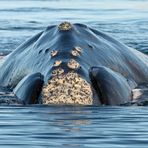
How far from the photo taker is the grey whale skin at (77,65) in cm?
1332

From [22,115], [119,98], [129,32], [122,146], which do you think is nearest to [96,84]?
[119,98]

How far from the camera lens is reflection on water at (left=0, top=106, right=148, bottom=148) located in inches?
410

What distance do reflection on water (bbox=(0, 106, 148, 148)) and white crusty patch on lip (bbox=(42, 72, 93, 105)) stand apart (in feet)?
0.49

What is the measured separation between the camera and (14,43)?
25.1 m

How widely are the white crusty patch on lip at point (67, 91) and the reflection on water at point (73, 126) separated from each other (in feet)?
0.49

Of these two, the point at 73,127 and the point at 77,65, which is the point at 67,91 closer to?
the point at 77,65

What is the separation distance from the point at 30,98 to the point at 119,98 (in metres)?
1.35

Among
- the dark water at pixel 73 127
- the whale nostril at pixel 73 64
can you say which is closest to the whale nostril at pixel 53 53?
the whale nostril at pixel 73 64

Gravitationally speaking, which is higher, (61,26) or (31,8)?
(61,26)

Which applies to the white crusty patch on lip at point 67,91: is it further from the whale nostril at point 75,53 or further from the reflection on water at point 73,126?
the whale nostril at point 75,53

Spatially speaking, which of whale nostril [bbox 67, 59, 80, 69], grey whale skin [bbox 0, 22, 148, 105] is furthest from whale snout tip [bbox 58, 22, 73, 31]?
whale nostril [bbox 67, 59, 80, 69]

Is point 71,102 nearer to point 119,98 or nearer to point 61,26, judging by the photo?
point 119,98

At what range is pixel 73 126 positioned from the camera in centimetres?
1144

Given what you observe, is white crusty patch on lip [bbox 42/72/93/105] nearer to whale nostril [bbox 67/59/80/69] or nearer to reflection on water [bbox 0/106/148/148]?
reflection on water [bbox 0/106/148/148]
